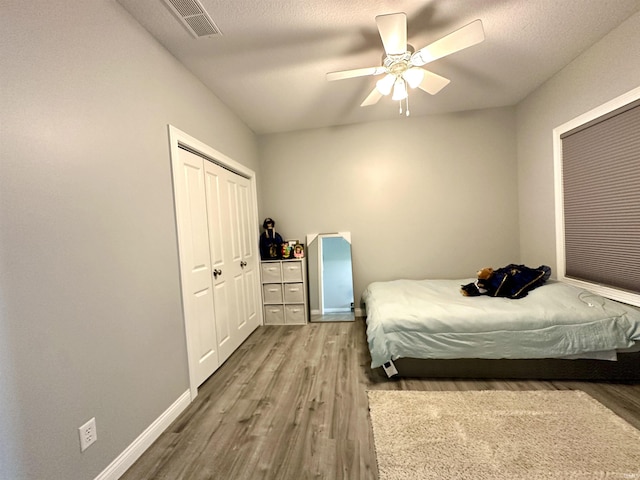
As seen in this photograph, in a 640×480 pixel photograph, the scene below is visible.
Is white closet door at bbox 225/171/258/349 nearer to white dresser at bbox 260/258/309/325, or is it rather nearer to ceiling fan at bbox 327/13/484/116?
white dresser at bbox 260/258/309/325

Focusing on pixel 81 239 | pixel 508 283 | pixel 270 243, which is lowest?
pixel 508 283

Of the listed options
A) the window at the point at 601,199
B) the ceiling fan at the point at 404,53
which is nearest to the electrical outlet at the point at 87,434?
the ceiling fan at the point at 404,53

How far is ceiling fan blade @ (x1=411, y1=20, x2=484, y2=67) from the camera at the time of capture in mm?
1551

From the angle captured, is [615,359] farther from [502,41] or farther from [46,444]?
[46,444]

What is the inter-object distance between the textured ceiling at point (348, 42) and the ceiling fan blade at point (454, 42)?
243 mm

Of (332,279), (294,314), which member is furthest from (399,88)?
(294,314)

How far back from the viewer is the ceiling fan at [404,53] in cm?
156

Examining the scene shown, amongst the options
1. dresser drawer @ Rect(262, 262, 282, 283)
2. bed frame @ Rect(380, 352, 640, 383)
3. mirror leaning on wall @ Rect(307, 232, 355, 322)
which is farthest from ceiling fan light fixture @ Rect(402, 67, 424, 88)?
dresser drawer @ Rect(262, 262, 282, 283)

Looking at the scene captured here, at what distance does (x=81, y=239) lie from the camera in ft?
4.10

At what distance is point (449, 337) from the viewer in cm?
207

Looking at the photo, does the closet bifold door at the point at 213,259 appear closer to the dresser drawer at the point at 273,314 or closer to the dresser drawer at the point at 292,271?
the dresser drawer at the point at 273,314

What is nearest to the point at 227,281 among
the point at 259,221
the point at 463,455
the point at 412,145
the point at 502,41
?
the point at 259,221

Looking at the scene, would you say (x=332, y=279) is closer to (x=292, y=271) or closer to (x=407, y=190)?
(x=292, y=271)

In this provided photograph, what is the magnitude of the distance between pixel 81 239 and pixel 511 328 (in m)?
2.77
